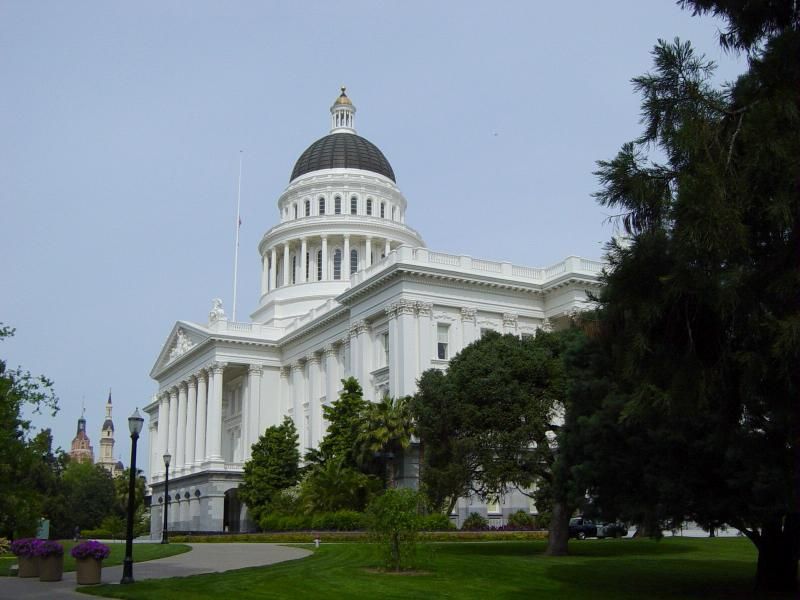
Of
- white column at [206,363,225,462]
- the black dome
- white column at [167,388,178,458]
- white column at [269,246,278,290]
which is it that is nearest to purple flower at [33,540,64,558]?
white column at [206,363,225,462]

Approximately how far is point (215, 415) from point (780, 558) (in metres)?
59.8

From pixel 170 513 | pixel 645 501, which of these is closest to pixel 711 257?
pixel 645 501

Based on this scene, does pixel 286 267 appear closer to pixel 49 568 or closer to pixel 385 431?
pixel 385 431

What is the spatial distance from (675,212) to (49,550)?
57.3 ft

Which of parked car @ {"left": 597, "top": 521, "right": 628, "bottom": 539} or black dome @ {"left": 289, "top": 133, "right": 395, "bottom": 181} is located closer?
parked car @ {"left": 597, "top": 521, "right": 628, "bottom": 539}

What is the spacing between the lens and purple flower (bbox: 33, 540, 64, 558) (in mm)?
22812

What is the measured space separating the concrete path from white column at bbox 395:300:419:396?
783 inches

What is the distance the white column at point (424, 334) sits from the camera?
56.2 meters

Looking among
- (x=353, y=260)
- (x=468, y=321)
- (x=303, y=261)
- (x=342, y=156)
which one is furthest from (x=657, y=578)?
(x=342, y=156)

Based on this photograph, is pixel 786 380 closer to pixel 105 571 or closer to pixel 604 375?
pixel 604 375

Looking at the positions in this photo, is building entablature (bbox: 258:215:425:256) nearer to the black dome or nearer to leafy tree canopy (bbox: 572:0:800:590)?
the black dome

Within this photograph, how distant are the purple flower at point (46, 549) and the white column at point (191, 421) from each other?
188 ft

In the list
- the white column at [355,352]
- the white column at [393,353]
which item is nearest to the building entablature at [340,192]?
the white column at [355,352]

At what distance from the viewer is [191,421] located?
267ft
